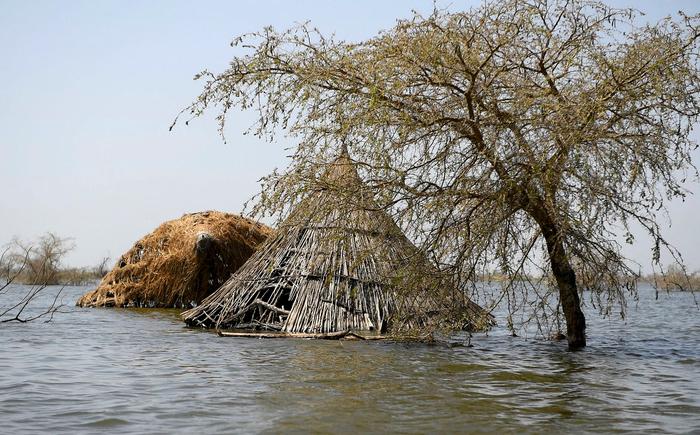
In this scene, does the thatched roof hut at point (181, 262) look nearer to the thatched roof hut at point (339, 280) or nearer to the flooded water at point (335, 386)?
the thatched roof hut at point (339, 280)

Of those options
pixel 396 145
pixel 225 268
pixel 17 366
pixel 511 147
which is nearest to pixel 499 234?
pixel 511 147

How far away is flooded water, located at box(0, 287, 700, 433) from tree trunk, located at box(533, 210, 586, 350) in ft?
0.87

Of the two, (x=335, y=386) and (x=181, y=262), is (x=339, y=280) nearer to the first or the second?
(x=335, y=386)

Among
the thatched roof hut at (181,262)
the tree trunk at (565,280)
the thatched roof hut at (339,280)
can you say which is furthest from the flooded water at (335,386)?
the thatched roof hut at (181,262)

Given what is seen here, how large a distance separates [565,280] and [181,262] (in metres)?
11.1

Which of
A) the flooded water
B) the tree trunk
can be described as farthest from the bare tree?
the tree trunk

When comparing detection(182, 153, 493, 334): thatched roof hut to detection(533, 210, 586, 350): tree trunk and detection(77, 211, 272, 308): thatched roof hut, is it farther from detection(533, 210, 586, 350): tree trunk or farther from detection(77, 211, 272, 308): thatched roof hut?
detection(77, 211, 272, 308): thatched roof hut

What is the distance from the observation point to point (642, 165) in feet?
32.4

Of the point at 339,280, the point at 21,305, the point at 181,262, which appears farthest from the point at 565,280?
the point at 21,305

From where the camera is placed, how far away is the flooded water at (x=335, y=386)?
5.95 m

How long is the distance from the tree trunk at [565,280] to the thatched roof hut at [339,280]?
3.96ft

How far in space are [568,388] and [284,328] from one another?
Answer: 541 centimetres

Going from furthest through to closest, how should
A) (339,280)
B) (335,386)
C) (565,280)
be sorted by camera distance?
1. (339,280)
2. (565,280)
3. (335,386)

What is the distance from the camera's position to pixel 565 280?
10711 millimetres
